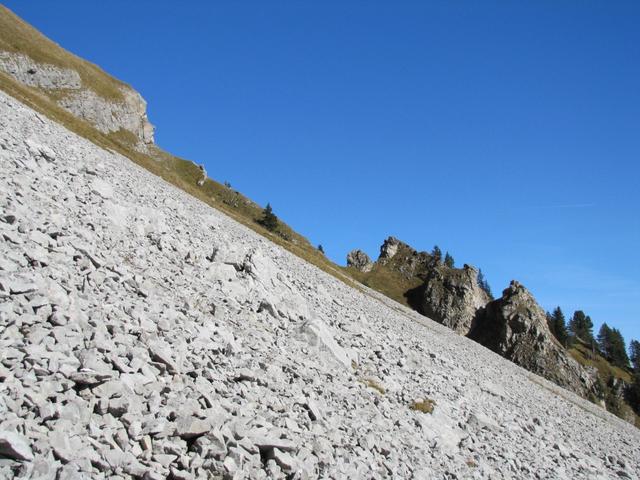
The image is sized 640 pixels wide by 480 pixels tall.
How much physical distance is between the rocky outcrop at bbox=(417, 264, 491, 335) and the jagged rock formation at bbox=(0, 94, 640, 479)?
154428 mm

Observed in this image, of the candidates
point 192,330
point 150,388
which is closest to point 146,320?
point 192,330

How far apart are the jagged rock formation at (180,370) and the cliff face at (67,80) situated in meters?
104

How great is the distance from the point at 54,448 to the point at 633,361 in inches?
10066

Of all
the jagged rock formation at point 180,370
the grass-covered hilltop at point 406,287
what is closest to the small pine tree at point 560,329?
the grass-covered hilltop at point 406,287

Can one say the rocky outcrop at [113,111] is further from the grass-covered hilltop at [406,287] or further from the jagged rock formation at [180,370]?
the jagged rock formation at [180,370]

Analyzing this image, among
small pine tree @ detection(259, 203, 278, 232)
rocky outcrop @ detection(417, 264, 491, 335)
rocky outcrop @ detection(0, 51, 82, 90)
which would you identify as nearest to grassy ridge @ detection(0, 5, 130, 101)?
rocky outcrop @ detection(0, 51, 82, 90)

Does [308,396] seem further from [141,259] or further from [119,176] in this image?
[119,176]

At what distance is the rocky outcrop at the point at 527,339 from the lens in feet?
459

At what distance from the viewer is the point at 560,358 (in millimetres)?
142500

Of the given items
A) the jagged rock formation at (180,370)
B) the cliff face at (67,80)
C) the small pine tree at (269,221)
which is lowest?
the jagged rock formation at (180,370)

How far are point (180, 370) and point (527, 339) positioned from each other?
164 metres

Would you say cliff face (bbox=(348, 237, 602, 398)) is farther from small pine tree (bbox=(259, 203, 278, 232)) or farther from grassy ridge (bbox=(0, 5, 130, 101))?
grassy ridge (bbox=(0, 5, 130, 101))

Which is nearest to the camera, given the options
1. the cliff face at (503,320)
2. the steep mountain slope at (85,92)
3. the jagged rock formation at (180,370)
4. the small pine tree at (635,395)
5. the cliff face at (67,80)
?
the jagged rock formation at (180,370)

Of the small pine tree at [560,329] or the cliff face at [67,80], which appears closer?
the cliff face at [67,80]
